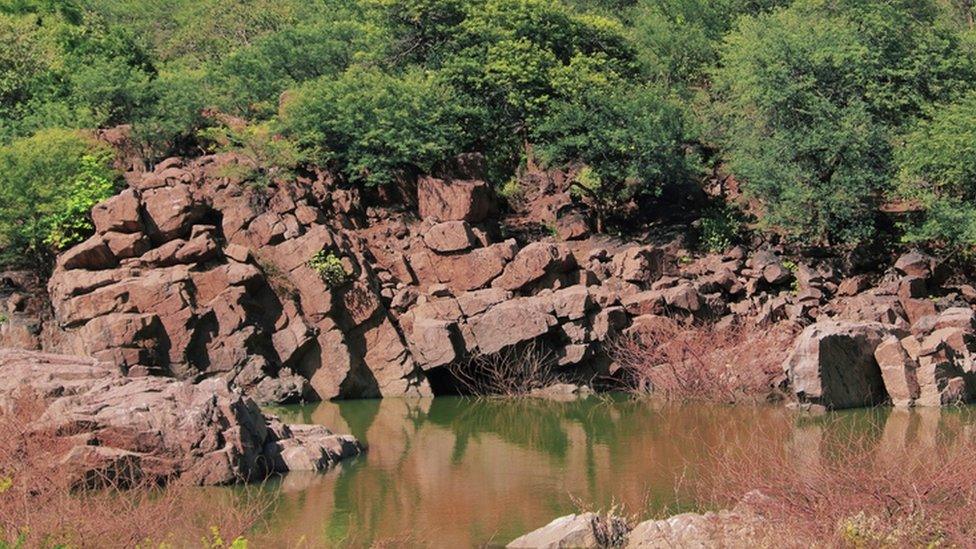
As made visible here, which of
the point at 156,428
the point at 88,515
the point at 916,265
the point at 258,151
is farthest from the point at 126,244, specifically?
the point at 916,265

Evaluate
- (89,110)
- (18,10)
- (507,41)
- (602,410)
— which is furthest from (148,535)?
(18,10)

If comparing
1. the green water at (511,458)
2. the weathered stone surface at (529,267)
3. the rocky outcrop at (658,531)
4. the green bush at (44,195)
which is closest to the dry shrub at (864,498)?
the rocky outcrop at (658,531)

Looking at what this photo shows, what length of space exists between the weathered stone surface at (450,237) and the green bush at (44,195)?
8843mm

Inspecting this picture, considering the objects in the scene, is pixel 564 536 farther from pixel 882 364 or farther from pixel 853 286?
pixel 853 286

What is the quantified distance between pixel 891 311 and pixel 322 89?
17.6 metres

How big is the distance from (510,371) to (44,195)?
42.6 ft

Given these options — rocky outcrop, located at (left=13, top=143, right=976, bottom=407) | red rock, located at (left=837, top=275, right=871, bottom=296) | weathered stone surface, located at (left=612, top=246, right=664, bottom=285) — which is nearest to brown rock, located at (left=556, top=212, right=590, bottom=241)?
rocky outcrop, located at (left=13, top=143, right=976, bottom=407)

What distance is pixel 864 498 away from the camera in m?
13.6

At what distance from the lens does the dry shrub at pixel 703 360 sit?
28.2 m

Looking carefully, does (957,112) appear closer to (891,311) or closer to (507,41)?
(891,311)

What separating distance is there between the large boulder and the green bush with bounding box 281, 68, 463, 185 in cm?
1346

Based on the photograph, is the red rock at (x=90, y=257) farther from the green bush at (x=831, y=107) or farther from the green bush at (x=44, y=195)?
the green bush at (x=831, y=107)

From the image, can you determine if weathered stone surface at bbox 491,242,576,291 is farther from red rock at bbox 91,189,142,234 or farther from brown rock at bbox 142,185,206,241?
red rock at bbox 91,189,142,234

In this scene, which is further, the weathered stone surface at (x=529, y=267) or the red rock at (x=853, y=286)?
the red rock at (x=853, y=286)
